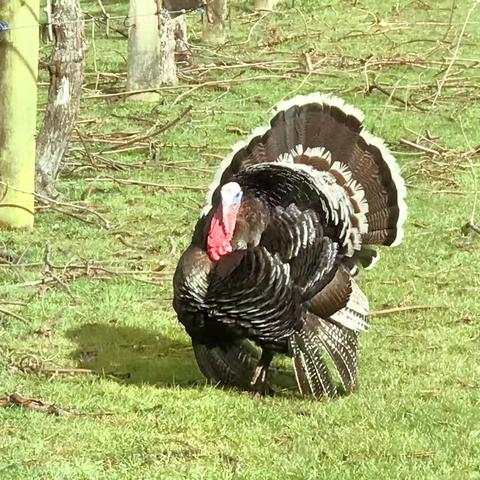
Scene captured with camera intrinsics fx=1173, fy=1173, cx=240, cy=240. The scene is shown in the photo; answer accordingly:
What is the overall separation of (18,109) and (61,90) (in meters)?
0.63

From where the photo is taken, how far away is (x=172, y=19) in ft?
45.5

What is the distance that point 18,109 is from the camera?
26.7ft

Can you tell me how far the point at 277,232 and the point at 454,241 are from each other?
342 cm

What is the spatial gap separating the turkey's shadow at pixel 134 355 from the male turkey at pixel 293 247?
38 centimetres

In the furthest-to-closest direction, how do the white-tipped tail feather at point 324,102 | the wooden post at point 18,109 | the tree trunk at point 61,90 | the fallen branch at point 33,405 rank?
the tree trunk at point 61,90
the wooden post at point 18,109
the white-tipped tail feather at point 324,102
the fallen branch at point 33,405

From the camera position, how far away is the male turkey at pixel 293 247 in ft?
17.4

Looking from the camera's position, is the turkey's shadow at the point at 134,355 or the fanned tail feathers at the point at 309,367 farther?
the turkey's shadow at the point at 134,355

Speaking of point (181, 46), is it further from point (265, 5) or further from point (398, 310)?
point (398, 310)

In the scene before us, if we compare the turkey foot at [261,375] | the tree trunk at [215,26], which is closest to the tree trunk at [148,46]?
the tree trunk at [215,26]

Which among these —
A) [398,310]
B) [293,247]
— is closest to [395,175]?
[293,247]

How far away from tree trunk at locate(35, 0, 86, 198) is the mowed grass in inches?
14.0

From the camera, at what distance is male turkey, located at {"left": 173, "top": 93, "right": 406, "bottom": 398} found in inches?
209

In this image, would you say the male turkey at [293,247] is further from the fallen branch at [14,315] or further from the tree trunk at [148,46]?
the tree trunk at [148,46]

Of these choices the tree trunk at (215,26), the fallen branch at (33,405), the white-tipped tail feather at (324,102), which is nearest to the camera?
the fallen branch at (33,405)
